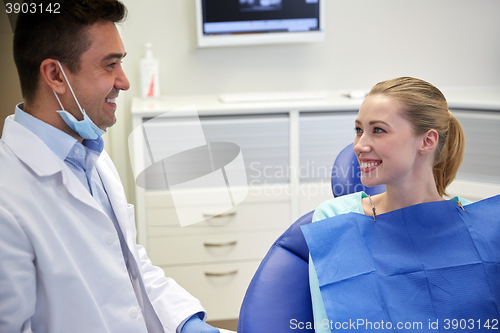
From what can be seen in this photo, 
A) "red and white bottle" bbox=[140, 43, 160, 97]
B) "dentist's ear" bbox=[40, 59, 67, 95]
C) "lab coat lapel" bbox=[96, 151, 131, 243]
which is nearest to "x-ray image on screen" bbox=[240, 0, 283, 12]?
"red and white bottle" bbox=[140, 43, 160, 97]

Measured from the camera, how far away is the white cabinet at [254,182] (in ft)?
7.43

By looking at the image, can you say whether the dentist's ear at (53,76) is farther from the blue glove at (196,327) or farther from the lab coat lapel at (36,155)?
→ the blue glove at (196,327)

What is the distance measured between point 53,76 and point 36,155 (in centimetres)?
20

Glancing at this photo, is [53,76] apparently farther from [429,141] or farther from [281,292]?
[429,141]

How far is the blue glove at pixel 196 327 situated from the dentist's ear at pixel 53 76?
713mm

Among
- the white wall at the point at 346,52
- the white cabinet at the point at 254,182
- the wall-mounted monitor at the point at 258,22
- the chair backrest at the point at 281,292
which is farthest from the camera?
the white wall at the point at 346,52

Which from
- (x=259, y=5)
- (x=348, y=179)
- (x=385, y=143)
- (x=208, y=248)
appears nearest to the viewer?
(x=385, y=143)

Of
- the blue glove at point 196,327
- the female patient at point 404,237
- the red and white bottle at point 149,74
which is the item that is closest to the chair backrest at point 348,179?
the female patient at point 404,237

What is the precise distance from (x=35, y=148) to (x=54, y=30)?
288 mm

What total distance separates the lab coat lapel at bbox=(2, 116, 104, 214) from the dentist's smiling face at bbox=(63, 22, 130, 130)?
13cm

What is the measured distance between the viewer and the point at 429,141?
1.29 m

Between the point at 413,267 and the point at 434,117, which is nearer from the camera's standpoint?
the point at 413,267

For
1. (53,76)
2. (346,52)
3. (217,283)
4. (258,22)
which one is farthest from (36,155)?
(346,52)

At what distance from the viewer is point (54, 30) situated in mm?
1090
